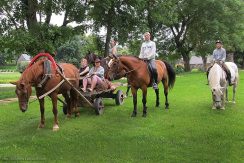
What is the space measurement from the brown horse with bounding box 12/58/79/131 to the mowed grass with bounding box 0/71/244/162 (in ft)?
1.86

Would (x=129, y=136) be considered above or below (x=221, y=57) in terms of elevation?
below

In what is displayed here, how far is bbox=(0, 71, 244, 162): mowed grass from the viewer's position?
7332 millimetres

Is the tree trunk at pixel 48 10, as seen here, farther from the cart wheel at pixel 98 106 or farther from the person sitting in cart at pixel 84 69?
the cart wheel at pixel 98 106

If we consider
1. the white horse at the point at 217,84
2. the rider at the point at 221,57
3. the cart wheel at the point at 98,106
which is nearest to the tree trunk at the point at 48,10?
the cart wheel at the point at 98,106

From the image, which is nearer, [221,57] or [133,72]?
[133,72]

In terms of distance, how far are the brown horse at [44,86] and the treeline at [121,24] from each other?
9368 mm

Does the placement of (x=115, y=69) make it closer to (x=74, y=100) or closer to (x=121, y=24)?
(x=74, y=100)

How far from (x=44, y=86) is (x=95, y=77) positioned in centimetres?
287

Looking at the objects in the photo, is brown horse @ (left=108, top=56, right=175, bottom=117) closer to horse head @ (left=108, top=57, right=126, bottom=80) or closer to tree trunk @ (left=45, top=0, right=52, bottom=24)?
horse head @ (left=108, top=57, right=126, bottom=80)

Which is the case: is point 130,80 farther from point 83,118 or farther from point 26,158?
point 26,158

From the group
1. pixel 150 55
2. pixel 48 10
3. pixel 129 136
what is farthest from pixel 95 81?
pixel 48 10

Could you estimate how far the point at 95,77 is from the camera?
1198 centimetres

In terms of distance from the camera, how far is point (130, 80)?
11.5 metres

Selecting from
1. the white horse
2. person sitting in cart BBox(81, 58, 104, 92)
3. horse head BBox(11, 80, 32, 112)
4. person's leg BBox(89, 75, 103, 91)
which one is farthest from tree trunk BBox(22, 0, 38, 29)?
horse head BBox(11, 80, 32, 112)
